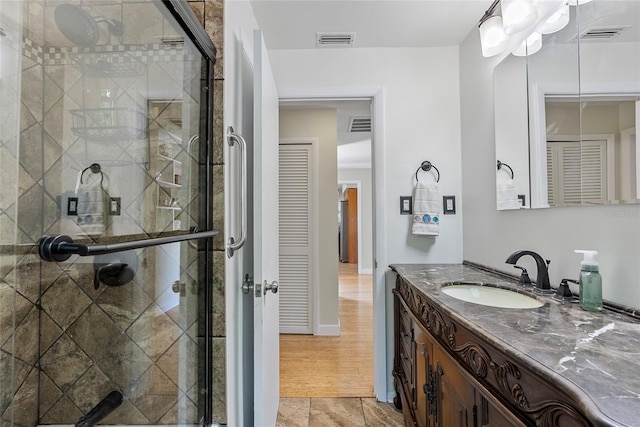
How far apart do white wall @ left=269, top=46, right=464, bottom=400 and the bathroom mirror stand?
0.68 meters

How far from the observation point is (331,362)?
8.45 ft

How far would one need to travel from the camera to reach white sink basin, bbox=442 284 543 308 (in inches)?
49.0

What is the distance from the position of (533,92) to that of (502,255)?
840 mm

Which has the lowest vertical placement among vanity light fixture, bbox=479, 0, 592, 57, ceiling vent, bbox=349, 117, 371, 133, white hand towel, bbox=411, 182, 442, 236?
white hand towel, bbox=411, 182, 442, 236

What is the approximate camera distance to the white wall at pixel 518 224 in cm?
98

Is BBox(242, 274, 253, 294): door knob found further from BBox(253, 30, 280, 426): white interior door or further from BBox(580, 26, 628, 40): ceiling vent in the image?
BBox(580, 26, 628, 40): ceiling vent

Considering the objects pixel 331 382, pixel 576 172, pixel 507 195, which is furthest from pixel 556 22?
pixel 331 382

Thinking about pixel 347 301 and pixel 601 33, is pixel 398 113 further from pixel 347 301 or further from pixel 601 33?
pixel 347 301

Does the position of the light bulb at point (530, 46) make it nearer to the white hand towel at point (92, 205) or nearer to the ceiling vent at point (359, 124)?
the white hand towel at point (92, 205)

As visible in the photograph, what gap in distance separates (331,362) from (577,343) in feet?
7.15

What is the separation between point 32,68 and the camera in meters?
0.97

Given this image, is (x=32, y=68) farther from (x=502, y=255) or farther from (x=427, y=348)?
(x=502, y=255)

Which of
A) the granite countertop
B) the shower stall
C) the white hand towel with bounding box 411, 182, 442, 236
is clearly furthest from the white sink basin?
the shower stall

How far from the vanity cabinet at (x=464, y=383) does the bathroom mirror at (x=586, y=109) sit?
0.71 m
